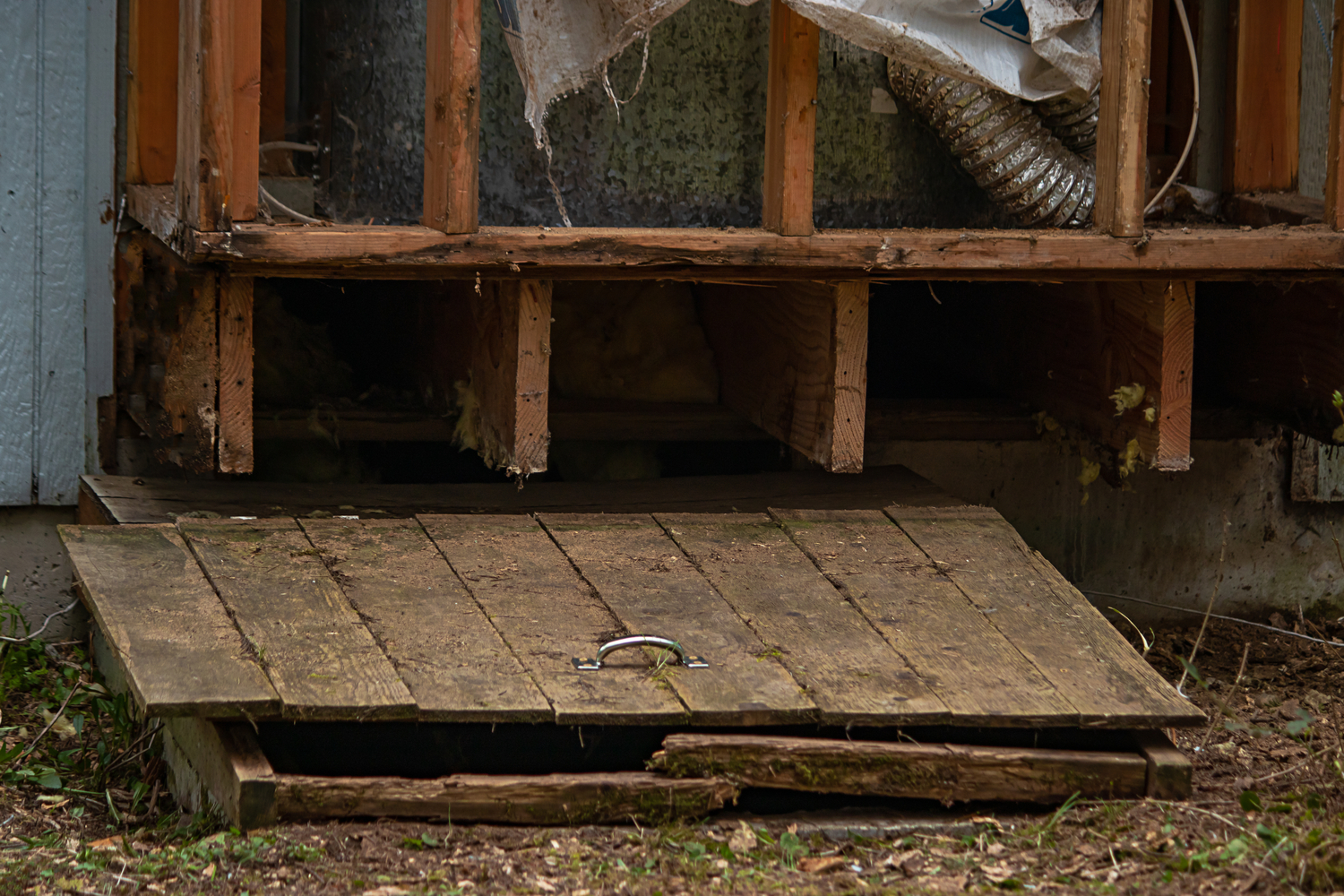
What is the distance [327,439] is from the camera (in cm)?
351

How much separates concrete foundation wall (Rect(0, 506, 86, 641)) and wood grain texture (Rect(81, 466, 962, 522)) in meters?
0.22

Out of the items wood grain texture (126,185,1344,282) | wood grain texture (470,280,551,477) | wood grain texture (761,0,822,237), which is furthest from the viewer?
wood grain texture (470,280,551,477)

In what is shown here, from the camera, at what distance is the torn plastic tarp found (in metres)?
2.71

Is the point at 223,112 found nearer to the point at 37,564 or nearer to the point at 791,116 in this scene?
the point at 791,116

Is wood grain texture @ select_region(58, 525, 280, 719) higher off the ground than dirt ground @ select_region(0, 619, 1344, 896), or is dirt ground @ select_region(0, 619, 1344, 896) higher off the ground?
wood grain texture @ select_region(58, 525, 280, 719)

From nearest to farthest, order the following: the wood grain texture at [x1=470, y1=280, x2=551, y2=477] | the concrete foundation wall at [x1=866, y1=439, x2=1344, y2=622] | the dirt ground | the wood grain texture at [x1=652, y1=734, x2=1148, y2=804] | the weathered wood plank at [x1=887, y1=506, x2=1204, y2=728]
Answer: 1. the dirt ground
2. the wood grain texture at [x1=652, y1=734, x2=1148, y2=804]
3. the weathered wood plank at [x1=887, y1=506, x2=1204, y2=728]
4. the wood grain texture at [x1=470, y1=280, x2=551, y2=477]
5. the concrete foundation wall at [x1=866, y1=439, x2=1344, y2=622]

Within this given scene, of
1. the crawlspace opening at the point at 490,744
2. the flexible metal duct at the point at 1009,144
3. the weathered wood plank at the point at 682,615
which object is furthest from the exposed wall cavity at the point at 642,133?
the crawlspace opening at the point at 490,744

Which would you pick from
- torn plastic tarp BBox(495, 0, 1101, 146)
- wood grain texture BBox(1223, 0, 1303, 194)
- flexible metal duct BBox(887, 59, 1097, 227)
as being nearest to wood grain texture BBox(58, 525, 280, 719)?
torn plastic tarp BBox(495, 0, 1101, 146)

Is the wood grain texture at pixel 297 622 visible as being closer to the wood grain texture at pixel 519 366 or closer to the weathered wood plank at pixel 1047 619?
the wood grain texture at pixel 519 366

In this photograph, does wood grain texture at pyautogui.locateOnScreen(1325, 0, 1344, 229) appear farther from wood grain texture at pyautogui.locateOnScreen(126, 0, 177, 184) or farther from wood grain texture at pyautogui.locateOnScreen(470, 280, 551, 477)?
wood grain texture at pyautogui.locateOnScreen(126, 0, 177, 184)

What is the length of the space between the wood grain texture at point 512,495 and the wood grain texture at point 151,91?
740mm

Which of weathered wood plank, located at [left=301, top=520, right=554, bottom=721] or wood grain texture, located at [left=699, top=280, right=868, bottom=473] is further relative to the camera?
wood grain texture, located at [left=699, top=280, right=868, bottom=473]

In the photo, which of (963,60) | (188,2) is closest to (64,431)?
(188,2)

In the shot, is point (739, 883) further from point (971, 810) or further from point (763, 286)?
point (763, 286)
